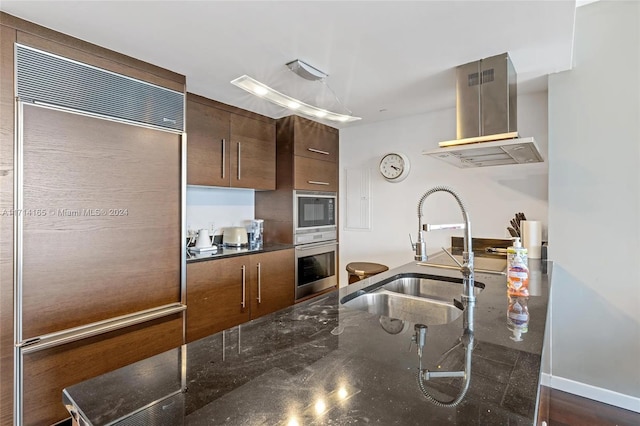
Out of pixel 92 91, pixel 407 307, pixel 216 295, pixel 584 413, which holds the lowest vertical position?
pixel 584 413

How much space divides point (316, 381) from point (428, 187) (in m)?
2.75

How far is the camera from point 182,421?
61 cm

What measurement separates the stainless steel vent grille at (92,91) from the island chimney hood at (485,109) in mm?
1685

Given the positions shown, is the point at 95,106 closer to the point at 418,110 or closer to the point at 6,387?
the point at 6,387

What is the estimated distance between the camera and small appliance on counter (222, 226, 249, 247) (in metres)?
3.09

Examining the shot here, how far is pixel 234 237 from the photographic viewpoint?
10.1 feet

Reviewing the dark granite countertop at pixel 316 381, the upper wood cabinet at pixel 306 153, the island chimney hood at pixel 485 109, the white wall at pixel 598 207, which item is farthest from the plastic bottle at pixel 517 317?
the upper wood cabinet at pixel 306 153

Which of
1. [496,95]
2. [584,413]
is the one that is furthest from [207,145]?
[584,413]

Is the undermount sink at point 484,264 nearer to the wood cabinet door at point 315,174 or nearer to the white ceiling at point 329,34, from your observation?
the white ceiling at point 329,34

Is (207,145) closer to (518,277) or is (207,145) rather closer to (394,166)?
(394,166)

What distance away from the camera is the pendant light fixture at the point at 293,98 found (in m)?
1.53

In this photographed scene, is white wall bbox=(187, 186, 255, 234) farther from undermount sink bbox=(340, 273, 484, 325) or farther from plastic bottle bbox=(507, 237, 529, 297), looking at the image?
plastic bottle bbox=(507, 237, 529, 297)

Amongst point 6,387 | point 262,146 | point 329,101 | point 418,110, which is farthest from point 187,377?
point 418,110

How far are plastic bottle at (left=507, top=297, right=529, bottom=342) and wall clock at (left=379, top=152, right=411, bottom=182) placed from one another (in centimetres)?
204
